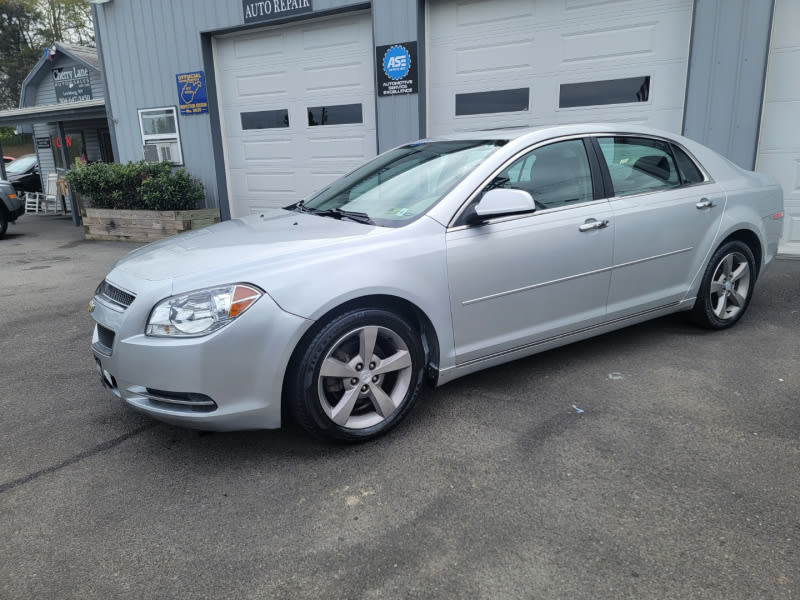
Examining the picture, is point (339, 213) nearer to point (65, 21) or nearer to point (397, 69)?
point (397, 69)

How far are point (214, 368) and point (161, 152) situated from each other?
30.2ft

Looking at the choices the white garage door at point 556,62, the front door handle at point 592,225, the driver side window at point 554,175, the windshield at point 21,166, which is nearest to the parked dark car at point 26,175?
the windshield at point 21,166

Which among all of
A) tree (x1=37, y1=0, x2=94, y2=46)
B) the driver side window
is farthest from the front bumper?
tree (x1=37, y1=0, x2=94, y2=46)

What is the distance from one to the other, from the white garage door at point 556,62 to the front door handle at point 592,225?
4.09 meters

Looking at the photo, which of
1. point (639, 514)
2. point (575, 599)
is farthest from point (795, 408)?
point (575, 599)

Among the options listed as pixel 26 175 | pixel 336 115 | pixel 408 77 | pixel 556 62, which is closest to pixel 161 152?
pixel 336 115

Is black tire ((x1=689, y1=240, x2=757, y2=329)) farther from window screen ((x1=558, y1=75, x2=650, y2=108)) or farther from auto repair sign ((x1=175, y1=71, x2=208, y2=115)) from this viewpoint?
auto repair sign ((x1=175, y1=71, x2=208, y2=115))

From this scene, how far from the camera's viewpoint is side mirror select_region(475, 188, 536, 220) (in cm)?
308

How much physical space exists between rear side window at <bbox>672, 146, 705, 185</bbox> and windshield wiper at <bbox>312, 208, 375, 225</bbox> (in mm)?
2296

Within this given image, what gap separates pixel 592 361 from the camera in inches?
159

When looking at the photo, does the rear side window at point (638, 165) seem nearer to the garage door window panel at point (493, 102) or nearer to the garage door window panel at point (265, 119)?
the garage door window panel at point (493, 102)

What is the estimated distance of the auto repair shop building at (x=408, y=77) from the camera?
6523 millimetres

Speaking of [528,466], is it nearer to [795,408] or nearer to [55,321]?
[795,408]

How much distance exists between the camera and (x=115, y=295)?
2.96 metres
